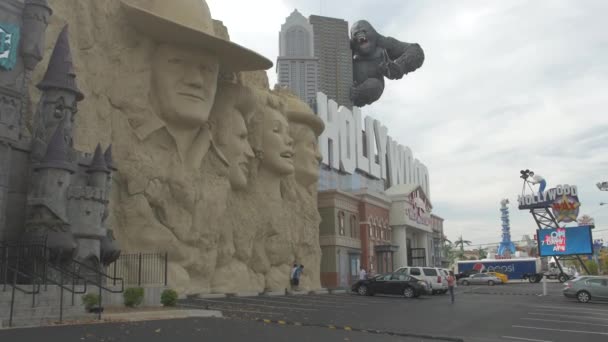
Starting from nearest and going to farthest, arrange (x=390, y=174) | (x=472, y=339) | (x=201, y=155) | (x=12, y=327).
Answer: (x=12, y=327) < (x=472, y=339) < (x=201, y=155) < (x=390, y=174)

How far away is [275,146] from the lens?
3309 centimetres

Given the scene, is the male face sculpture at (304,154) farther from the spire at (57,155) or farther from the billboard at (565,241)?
the spire at (57,155)

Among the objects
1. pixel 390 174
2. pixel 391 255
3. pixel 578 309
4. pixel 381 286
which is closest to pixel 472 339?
pixel 578 309

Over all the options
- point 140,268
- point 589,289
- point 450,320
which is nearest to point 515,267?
point 589,289

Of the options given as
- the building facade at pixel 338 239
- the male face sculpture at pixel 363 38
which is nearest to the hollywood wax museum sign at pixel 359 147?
the building facade at pixel 338 239

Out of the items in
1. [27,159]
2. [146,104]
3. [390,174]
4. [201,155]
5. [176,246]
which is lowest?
[176,246]

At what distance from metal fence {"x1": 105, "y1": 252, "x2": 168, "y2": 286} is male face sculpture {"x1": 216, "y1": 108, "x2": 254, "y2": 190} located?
7139 millimetres

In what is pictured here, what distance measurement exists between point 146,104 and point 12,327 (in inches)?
539

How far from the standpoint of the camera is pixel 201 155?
26.3 m

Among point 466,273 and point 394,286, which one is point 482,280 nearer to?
point 466,273

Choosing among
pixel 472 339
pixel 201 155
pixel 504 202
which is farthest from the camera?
pixel 504 202

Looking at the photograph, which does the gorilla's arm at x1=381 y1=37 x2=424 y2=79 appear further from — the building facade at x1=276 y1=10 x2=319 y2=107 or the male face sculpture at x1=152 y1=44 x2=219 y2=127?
the male face sculpture at x1=152 y1=44 x2=219 y2=127

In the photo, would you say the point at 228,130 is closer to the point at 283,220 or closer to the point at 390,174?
the point at 283,220

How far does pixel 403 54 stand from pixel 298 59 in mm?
16434
